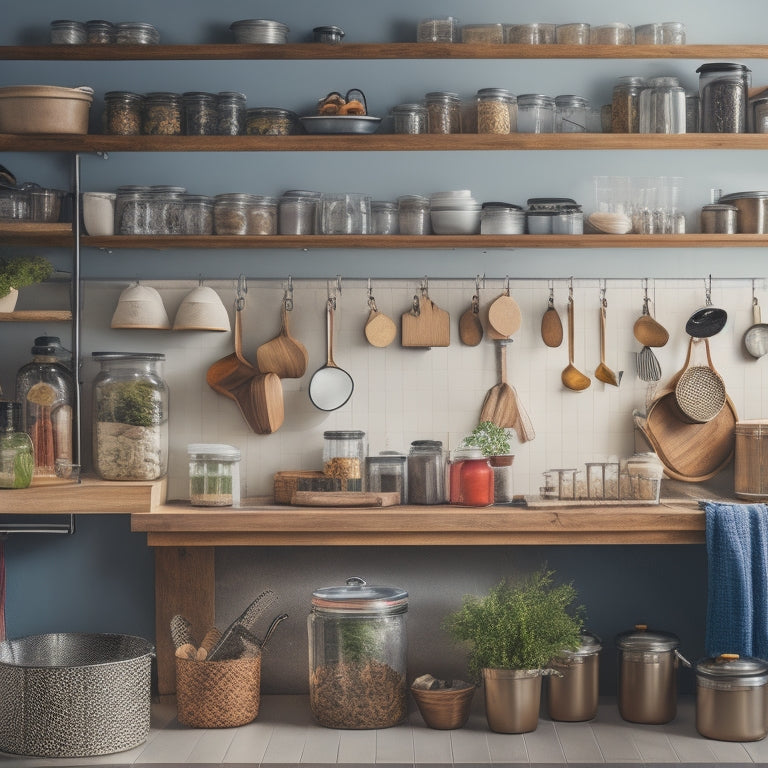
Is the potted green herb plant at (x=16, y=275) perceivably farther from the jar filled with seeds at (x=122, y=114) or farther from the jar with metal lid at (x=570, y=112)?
the jar with metal lid at (x=570, y=112)

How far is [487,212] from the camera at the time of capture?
159 inches

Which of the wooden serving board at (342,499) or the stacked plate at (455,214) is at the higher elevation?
the stacked plate at (455,214)

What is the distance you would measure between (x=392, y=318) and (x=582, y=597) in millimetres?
1296

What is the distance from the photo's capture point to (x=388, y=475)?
398 cm

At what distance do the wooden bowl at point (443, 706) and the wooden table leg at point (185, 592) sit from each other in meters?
0.92

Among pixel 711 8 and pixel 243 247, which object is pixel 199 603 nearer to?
pixel 243 247

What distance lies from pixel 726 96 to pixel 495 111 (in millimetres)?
856

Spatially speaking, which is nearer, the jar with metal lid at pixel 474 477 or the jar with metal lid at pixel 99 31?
the jar with metal lid at pixel 474 477

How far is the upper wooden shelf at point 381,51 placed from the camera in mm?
4016

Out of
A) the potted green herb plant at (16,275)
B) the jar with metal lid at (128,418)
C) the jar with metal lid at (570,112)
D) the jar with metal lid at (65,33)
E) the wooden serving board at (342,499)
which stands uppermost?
the jar with metal lid at (65,33)

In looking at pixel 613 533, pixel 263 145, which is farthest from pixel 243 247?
pixel 613 533

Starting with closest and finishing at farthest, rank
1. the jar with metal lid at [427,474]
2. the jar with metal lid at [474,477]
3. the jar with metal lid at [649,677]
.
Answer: the jar with metal lid at [649,677]
the jar with metal lid at [474,477]
the jar with metal lid at [427,474]

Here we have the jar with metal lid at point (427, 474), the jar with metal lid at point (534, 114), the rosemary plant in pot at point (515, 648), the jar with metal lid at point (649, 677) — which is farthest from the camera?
the jar with metal lid at point (534, 114)

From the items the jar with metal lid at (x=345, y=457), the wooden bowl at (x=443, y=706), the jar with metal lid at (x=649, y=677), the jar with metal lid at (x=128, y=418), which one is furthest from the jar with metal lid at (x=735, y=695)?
the jar with metal lid at (x=128, y=418)
